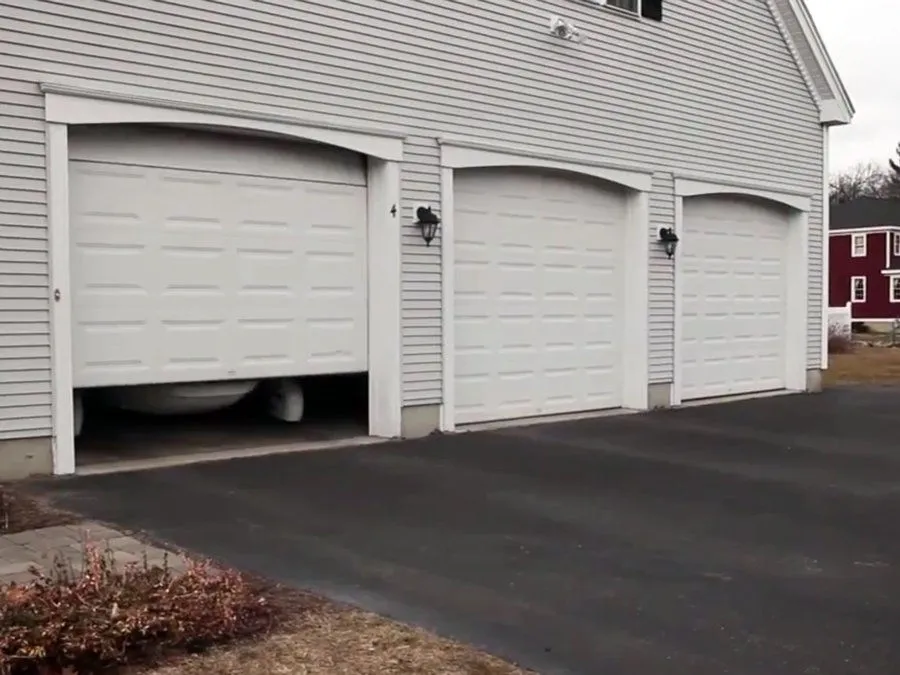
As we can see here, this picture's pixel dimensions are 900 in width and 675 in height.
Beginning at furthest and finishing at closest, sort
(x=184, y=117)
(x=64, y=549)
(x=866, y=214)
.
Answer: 1. (x=866, y=214)
2. (x=184, y=117)
3. (x=64, y=549)

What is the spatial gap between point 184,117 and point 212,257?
45.9 inches

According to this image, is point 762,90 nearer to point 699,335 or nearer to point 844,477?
point 699,335

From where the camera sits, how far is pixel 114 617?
389 centimetres

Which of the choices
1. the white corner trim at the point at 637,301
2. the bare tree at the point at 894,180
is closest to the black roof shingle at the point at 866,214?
the bare tree at the point at 894,180

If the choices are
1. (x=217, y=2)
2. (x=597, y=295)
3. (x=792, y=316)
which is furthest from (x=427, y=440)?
(x=792, y=316)

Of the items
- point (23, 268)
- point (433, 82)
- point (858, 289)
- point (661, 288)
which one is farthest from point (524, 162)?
point (858, 289)

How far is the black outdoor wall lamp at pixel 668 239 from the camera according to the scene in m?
12.3

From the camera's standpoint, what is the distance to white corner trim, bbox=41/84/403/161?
7527 mm

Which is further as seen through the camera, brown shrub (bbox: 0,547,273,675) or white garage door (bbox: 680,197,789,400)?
white garage door (bbox: 680,197,789,400)

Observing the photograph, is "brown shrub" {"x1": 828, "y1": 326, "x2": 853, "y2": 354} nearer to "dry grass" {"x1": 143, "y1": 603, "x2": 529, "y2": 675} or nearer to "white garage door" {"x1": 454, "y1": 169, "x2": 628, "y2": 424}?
"white garage door" {"x1": 454, "y1": 169, "x2": 628, "y2": 424}

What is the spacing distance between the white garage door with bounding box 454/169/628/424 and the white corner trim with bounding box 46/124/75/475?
3967 millimetres

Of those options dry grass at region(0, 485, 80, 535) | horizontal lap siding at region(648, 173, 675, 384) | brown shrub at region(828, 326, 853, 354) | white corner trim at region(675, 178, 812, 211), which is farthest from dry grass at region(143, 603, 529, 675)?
brown shrub at region(828, 326, 853, 354)

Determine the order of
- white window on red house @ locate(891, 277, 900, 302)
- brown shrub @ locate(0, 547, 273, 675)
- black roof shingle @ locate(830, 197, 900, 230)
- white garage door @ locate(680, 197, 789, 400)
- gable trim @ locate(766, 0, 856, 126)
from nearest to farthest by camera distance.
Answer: brown shrub @ locate(0, 547, 273, 675) → white garage door @ locate(680, 197, 789, 400) → gable trim @ locate(766, 0, 856, 126) → white window on red house @ locate(891, 277, 900, 302) → black roof shingle @ locate(830, 197, 900, 230)

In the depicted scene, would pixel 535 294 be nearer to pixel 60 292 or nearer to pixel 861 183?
pixel 60 292
